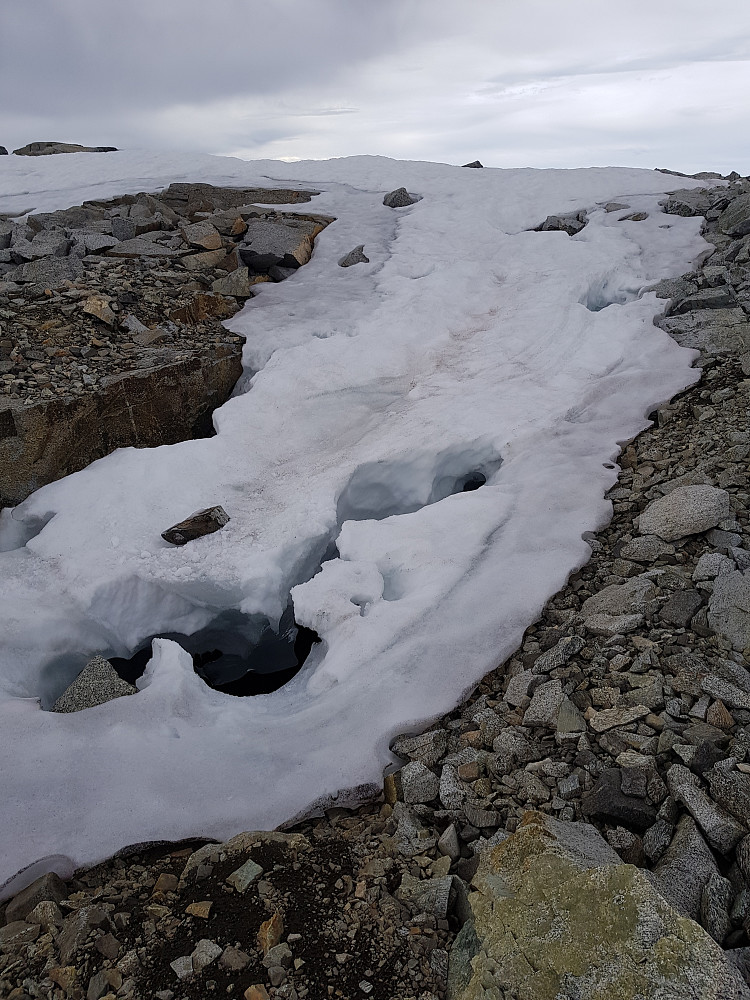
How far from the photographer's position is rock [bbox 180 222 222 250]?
32.1 feet

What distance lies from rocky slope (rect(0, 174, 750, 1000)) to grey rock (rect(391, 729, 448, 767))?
1 cm

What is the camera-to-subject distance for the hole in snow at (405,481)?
6.71m

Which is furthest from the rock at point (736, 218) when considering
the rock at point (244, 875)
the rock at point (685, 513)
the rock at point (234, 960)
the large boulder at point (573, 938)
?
the rock at point (234, 960)

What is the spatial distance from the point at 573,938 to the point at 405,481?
4.89 m

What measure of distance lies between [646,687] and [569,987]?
1818 millimetres

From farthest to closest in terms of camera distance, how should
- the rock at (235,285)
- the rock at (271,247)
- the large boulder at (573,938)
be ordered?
the rock at (271,247), the rock at (235,285), the large boulder at (573,938)

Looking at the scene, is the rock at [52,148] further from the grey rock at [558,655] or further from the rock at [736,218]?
the grey rock at [558,655]

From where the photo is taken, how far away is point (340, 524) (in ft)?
21.0

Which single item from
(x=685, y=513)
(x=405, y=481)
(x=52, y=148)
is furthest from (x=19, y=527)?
(x=52, y=148)

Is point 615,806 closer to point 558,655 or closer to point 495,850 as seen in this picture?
point 495,850

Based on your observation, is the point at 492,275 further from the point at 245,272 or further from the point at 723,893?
the point at 723,893

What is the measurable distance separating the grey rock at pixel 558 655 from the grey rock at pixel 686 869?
129 cm

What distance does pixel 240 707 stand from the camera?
4453 millimetres

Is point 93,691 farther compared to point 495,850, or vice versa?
point 93,691
